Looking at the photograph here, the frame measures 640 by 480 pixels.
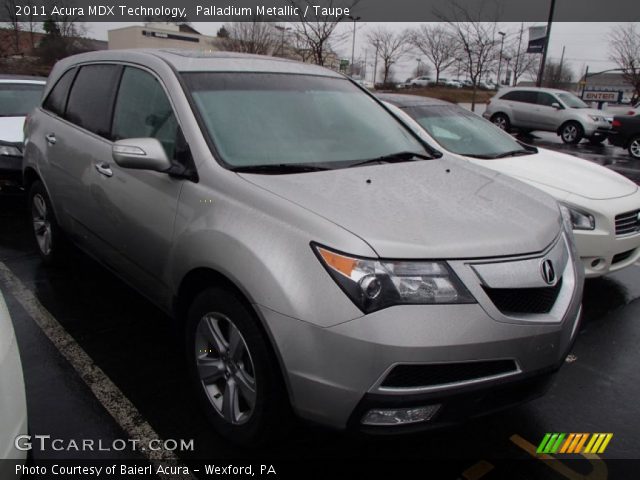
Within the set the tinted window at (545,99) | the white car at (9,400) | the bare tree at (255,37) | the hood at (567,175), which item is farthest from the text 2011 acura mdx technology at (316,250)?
the bare tree at (255,37)

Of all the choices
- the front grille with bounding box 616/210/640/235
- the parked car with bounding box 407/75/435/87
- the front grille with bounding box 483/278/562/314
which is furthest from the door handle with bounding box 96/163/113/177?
the parked car with bounding box 407/75/435/87

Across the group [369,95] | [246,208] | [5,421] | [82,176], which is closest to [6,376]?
[5,421]

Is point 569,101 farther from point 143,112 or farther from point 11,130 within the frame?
point 143,112

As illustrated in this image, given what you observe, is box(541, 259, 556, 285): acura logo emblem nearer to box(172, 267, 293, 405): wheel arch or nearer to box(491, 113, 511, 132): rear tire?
box(172, 267, 293, 405): wheel arch

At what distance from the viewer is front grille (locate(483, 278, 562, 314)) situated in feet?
6.88

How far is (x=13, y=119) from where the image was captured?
6.85 m

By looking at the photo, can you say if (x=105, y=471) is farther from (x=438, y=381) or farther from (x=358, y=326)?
(x=438, y=381)

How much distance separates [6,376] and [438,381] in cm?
147

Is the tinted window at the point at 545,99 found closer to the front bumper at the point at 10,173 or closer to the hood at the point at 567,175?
the hood at the point at 567,175

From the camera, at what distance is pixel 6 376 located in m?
1.68

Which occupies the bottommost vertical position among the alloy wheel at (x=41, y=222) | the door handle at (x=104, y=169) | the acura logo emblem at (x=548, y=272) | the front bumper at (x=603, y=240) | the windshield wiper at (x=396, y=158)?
the alloy wheel at (x=41, y=222)

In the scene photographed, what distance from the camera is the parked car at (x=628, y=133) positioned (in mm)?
13309

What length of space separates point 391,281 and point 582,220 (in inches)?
110

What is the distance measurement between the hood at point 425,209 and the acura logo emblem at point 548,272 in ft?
0.23
